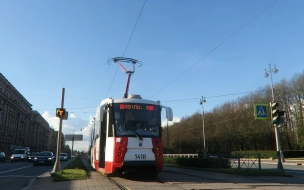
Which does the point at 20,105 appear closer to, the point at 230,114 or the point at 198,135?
the point at 198,135

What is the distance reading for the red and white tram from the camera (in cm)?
1191

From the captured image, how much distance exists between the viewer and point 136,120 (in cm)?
1273

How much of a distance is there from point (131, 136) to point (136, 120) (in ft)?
2.73


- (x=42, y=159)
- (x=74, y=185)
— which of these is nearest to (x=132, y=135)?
(x=74, y=185)

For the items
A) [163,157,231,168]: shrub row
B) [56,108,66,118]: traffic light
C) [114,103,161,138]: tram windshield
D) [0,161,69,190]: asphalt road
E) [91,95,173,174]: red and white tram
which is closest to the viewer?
[91,95,173,174]: red and white tram

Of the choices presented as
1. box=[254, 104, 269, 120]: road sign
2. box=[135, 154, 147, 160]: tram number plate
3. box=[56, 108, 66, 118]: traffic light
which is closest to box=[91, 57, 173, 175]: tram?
box=[135, 154, 147, 160]: tram number plate

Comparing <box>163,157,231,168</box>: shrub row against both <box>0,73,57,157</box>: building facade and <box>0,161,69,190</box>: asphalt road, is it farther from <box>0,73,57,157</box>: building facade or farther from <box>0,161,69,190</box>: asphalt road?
<box>0,73,57,157</box>: building facade

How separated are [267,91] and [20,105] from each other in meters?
79.2

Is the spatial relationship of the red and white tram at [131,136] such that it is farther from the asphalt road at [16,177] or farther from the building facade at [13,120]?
the building facade at [13,120]

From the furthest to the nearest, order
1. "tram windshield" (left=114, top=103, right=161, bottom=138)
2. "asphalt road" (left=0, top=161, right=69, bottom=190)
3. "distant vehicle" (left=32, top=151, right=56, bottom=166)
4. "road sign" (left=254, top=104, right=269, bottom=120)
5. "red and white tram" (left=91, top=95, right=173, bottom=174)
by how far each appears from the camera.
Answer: "distant vehicle" (left=32, top=151, right=56, bottom=166), "road sign" (left=254, top=104, right=269, bottom=120), "asphalt road" (left=0, top=161, right=69, bottom=190), "tram windshield" (left=114, top=103, right=161, bottom=138), "red and white tram" (left=91, top=95, right=173, bottom=174)

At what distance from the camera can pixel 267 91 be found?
52.2 metres

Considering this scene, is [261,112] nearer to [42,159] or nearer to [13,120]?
[42,159]

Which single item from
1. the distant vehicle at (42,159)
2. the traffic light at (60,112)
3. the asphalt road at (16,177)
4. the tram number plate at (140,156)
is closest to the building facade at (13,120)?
the distant vehicle at (42,159)

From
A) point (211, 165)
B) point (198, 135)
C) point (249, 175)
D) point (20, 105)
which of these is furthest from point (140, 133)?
point (20, 105)
